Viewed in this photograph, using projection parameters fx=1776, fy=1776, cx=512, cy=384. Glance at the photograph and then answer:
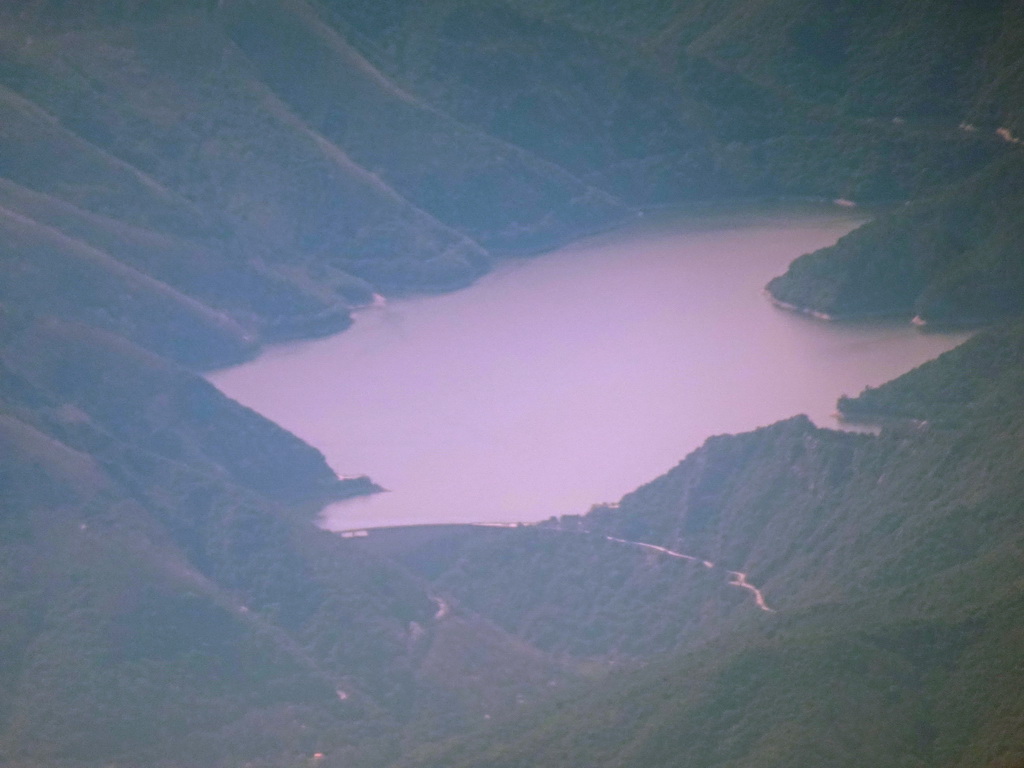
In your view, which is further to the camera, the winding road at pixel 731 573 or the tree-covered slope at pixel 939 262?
the tree-covered slope at pixel 939 262

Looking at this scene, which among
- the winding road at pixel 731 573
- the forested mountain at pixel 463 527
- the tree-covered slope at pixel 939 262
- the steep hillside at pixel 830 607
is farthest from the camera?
the tree-covered slope at pixel 939 262

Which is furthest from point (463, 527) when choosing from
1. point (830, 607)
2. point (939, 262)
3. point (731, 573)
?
point (939, 262)

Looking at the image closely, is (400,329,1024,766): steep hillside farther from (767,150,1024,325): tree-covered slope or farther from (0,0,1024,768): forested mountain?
(767,150,1024,325): tree-covered slope

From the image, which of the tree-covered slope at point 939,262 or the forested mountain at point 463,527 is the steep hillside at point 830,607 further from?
the tree-covered slope at point 939,262

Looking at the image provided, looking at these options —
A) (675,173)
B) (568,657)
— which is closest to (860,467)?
(568,657)

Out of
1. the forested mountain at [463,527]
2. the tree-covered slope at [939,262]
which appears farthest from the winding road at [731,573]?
the tree-covered slope at [939,262]

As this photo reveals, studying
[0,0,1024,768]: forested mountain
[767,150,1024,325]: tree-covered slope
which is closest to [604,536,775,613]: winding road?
[0,0,1024,768]: forested mountain

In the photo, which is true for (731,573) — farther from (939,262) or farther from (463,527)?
(939,262)

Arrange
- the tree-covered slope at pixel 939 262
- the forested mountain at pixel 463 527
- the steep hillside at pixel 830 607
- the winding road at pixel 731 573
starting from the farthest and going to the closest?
1. the tree-covered slope at pixel 939 262
2. the winding road at pixel 731 573
3. the forested mountain at pixel 463 527
4. the steep hillside at pixel 830 607

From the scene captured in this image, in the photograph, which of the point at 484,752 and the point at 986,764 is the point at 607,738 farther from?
the point at 986,764
